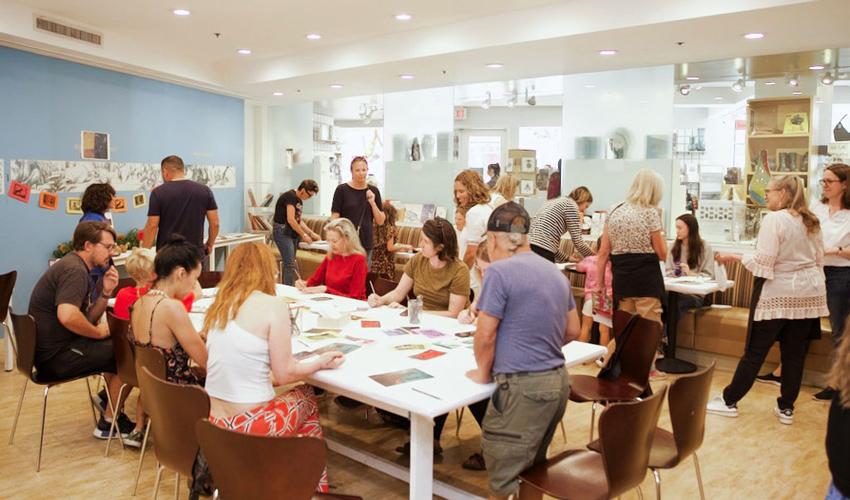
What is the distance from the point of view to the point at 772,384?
17.8 ft

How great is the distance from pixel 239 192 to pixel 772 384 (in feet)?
23.9

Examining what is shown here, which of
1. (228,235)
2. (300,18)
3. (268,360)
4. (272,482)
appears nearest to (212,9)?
(300,18)

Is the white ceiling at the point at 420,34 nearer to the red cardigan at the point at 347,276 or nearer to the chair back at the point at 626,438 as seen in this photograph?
the red cardigan at the point at 347,276

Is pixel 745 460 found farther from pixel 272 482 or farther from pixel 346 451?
pixel 272 482

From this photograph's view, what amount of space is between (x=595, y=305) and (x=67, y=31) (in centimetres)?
556

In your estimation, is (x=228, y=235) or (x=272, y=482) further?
(x=228, y=235)

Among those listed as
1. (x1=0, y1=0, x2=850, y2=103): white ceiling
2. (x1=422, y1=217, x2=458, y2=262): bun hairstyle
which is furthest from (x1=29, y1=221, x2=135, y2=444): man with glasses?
(x1=0, y1=0, x2=850, y2=103): white ceiling

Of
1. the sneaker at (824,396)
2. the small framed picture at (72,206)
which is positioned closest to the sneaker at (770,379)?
the sneaker at (824,396)

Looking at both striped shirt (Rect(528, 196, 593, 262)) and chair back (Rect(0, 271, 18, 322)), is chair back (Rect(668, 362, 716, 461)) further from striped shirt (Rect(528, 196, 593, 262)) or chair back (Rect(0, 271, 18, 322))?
chair back (Rect(0, 271, 18, 322))

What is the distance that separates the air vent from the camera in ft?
20.8

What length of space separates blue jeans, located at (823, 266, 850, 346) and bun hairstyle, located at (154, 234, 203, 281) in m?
4.21

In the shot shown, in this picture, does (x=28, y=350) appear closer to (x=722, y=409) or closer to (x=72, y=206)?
(x=72, y=206)

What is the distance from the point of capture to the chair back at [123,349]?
357 cm

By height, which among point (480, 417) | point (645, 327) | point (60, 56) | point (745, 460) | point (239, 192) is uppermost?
point (60, 56)
